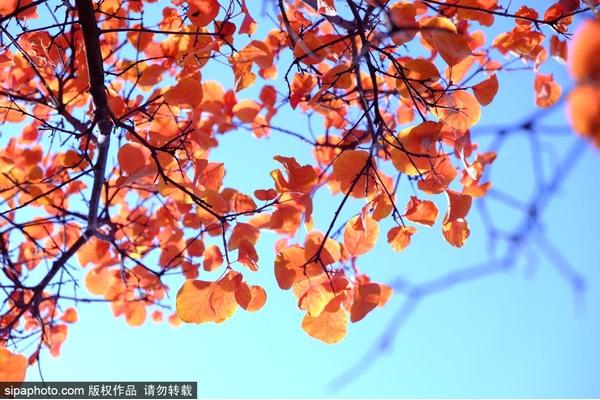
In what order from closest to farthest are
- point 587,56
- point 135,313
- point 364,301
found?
point 587,56 → point 364,301 → point 135,313

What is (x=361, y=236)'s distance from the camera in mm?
1855

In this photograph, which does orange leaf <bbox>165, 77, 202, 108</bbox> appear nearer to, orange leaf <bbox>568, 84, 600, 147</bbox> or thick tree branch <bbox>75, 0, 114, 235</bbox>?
thick tree branch <bbox>75, 0, 114, 235</bbox>

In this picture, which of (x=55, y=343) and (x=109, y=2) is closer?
(x=109, y=2)

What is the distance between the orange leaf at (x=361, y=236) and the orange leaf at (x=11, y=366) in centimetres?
116

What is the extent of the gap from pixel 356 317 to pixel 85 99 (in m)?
1.52

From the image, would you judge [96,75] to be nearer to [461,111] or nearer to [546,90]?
[461,111]

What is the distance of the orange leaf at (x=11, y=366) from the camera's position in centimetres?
A: 180

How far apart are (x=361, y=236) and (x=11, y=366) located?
1.24 m

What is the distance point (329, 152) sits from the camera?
9.27ft

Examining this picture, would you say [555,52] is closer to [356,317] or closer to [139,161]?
[356,317]

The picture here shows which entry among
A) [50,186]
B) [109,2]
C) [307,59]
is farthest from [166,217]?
A: [307,59]

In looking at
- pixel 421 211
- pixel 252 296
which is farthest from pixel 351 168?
pixel 252 296

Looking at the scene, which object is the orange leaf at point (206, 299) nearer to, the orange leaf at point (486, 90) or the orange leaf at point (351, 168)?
the orange leaf at point (351, 168)

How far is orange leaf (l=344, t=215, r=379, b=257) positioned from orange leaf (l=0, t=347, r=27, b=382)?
1158 mm
